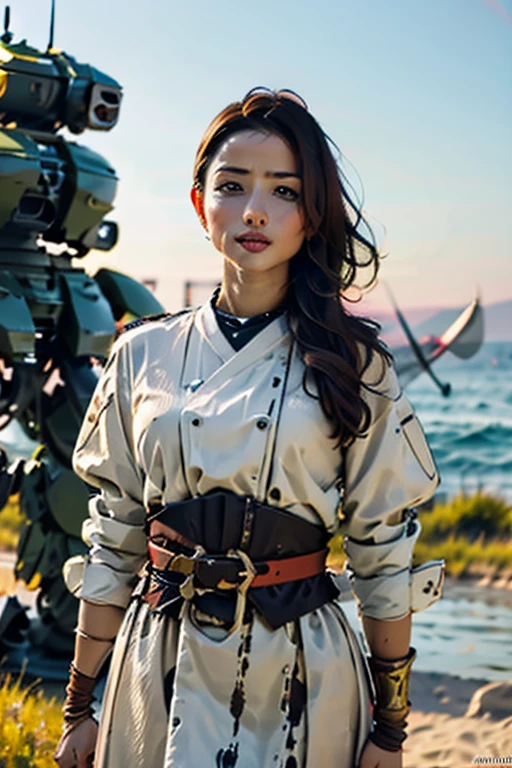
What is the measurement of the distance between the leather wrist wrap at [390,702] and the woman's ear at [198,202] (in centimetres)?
77

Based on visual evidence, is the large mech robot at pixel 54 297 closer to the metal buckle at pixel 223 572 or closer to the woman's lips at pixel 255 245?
the woman's lips at pixel 255 245

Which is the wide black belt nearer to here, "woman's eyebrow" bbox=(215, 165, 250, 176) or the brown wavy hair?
the brown wavy hair

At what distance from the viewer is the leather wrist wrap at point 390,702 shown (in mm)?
1634

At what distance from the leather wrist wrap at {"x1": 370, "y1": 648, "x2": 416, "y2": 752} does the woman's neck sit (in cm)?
59

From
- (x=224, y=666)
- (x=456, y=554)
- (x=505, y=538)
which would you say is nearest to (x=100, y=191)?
(x=224, y=666)

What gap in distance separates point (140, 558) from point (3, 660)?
262 cm

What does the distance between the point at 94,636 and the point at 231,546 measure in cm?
33

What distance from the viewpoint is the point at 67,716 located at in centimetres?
174

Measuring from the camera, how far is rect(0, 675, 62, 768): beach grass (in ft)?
10.3

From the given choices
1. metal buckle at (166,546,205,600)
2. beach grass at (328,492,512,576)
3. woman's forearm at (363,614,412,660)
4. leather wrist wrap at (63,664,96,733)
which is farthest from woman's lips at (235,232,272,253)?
beach grass at (328,492,512,576)

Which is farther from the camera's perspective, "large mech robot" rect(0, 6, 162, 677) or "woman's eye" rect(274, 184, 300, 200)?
"large mech robot" rect(0, 6, 162, 677)

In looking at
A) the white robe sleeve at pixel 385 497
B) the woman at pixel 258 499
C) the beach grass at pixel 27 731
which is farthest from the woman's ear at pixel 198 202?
the beach grass at pixel 27 731

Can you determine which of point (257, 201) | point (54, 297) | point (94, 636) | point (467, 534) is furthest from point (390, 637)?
point (467, 534)

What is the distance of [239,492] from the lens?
5.15 feet
